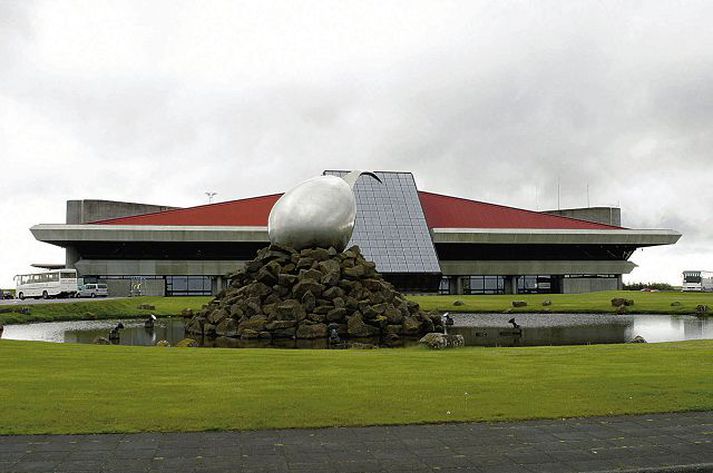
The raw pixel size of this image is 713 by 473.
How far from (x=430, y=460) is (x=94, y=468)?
372cm

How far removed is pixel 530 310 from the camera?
4131 cm

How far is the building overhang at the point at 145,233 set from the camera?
68812 mm

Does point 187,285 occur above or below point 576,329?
above

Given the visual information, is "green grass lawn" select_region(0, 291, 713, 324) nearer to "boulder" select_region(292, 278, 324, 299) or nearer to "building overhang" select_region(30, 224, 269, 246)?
"boulder" select_region(292, 278, 324, 299)

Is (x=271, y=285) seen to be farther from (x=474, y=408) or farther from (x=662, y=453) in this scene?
(x=662, y=453)

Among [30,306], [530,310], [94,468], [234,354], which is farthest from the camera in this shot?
[530,310]

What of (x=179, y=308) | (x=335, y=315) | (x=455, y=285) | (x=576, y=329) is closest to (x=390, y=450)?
(x=335, y=315)

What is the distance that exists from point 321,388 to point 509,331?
17877mm

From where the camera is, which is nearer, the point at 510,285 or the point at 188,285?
the point at 188,285

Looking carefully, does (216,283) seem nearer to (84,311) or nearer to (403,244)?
(403,244)

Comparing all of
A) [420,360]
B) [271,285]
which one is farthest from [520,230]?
[420,360]

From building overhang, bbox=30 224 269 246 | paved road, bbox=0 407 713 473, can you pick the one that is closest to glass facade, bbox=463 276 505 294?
building overhang, bbox=30 224 269 246

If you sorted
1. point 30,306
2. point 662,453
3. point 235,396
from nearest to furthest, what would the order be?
point 662,453 < point 235,396 < point 30,306

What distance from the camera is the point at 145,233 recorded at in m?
69.1
